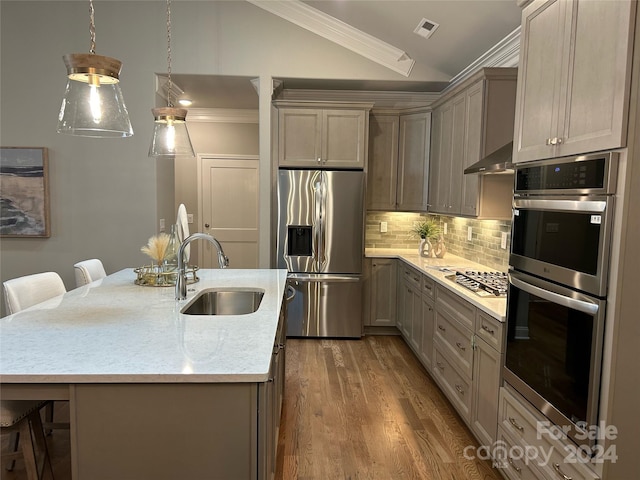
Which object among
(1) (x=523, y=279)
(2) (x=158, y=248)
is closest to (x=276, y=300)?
(2) (x=158, y=248)

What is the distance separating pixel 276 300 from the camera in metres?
2.34

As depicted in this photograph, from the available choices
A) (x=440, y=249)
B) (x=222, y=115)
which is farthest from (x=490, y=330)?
(x=222, y=115)

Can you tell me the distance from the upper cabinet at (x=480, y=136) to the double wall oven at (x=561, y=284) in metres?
1.13

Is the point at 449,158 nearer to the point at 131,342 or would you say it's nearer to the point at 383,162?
the point at 383,162

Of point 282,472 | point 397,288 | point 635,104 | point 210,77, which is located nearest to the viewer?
point 635,104

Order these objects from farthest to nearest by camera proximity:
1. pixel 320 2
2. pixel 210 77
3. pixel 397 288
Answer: pixel 397 288 → pixel 210 77 → pixel 320 2

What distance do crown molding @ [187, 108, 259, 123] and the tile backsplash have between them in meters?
2.30

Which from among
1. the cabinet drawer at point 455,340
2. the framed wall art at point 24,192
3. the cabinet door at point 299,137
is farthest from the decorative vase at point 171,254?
the framed wall art at point 24,192

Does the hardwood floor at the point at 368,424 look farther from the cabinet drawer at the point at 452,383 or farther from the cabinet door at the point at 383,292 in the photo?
the cabinet door at the point at 383,292

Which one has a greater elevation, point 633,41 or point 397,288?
point 633,41

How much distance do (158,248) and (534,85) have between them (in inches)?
89.8

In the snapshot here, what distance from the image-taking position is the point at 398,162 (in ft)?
15.3

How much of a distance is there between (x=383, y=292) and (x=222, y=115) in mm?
3342

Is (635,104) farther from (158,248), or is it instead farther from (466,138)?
(158,248)
